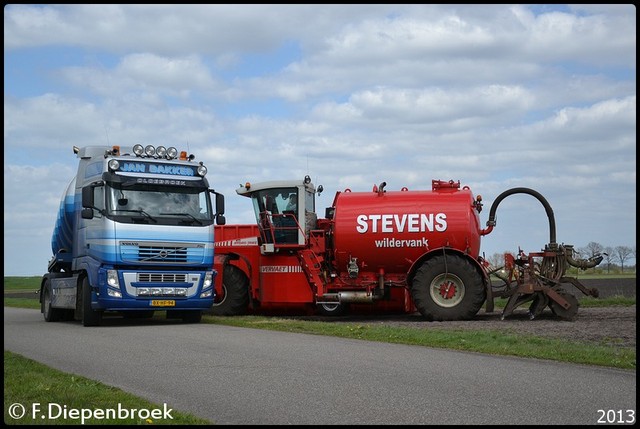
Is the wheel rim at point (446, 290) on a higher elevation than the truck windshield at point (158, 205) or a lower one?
lower

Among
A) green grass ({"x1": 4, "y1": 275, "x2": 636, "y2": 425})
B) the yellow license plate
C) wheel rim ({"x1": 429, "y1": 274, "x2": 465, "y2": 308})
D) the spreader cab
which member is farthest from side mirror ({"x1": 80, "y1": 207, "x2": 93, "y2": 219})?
wheel rim ({"x1": 429, "y1": 274, "x2": 465, "y2": 308})

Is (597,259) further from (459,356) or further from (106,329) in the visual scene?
(106,329)

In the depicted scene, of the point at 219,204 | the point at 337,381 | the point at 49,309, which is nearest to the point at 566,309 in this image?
the point at 219,204

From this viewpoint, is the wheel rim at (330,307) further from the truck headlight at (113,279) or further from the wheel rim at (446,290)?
the truck headlight at (113,279)

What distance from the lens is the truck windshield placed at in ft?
62.0

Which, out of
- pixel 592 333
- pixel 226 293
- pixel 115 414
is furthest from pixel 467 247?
pixel 115 414

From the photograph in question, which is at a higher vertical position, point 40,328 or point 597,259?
point 597,259

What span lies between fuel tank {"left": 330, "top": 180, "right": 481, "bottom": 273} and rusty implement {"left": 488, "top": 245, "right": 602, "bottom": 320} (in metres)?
1.12

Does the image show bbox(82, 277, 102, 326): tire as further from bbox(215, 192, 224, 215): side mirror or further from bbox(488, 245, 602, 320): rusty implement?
bbox(488, 245, 602, 320): rusty implement

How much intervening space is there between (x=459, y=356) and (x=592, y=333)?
15.5ft

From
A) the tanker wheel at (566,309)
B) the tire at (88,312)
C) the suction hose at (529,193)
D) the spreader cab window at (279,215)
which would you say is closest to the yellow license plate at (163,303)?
the tire at (88,312)

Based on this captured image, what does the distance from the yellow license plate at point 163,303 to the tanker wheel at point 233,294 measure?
3610 millimetres

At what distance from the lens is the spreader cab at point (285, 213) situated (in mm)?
22234

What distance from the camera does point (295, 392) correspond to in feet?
30.7
